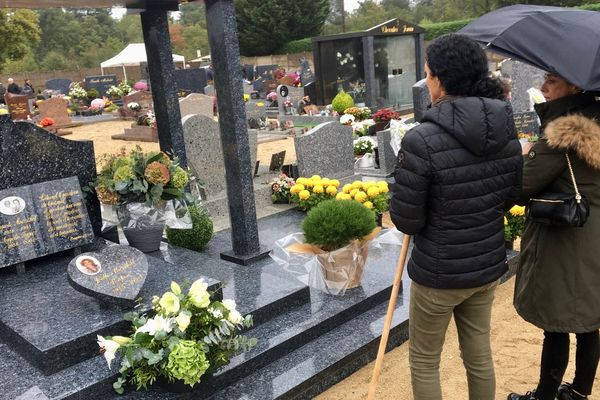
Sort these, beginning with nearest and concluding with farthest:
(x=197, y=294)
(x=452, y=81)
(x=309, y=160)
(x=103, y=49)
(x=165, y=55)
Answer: (x=452, y=81) < (x=197, y=294) < (x=165, y=55) < (x=309, y=160) < (x=103, y=49)

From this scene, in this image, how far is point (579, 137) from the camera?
253cm

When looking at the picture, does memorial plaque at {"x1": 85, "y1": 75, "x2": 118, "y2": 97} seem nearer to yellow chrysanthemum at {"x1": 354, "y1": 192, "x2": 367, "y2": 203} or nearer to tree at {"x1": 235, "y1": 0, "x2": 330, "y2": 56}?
tree at {"x1": 235, "y1": 0, "x2": 330, "y2": 56}

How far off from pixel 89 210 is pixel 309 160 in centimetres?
332

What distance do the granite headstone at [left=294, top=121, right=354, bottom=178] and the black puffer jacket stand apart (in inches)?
193

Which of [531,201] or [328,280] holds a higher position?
[531,201]

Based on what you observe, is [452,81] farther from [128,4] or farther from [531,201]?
[128,4]

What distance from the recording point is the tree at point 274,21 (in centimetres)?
3778

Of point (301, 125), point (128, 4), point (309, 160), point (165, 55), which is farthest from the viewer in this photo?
point (301, 125)

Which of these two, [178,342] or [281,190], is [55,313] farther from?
[281,190]

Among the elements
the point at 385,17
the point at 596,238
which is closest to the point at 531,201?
the point at 596,238

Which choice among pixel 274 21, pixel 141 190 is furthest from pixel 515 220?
pixel 274 21

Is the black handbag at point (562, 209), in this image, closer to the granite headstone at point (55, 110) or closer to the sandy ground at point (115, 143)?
the sandy ground at point (115, 143)

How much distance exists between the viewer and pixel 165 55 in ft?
17.9

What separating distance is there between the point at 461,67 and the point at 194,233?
11.5ft
